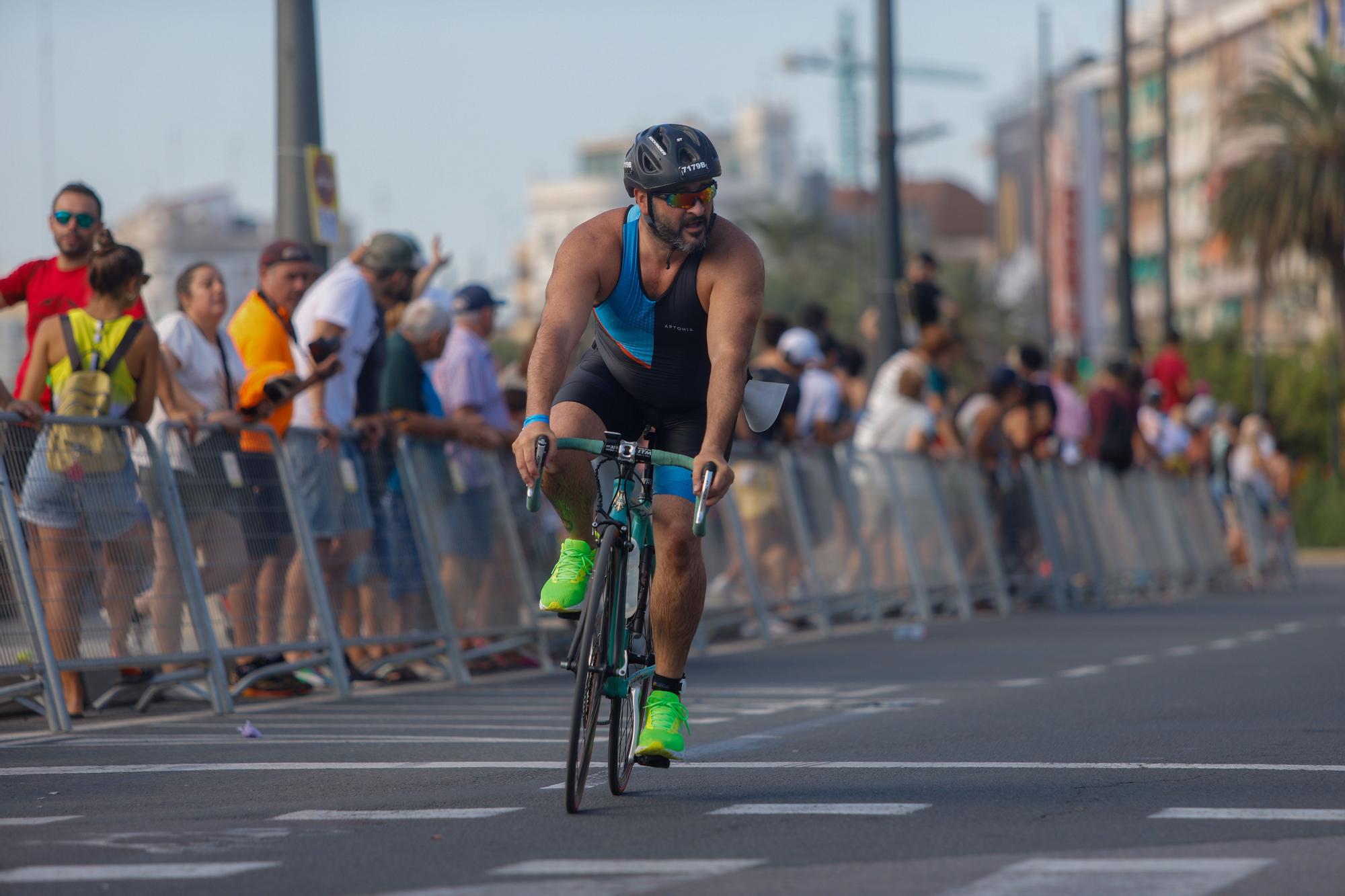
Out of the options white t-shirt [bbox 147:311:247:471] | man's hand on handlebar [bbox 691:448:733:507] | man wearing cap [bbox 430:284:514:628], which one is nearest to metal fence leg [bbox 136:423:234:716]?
white t-shirt [bbox 147:311:247:471]

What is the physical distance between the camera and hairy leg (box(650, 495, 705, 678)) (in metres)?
7.09

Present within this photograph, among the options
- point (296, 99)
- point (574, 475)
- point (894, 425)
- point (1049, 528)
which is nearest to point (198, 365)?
point (296, 99)

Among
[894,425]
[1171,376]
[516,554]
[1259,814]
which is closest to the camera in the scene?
[1259,814]

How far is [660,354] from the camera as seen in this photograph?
23.8ft

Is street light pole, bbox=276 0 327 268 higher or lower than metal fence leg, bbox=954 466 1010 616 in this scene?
higher

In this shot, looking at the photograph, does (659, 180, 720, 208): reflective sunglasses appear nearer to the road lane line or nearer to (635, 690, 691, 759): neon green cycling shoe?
(635, 690, 691, 759): neon green cycling shoe

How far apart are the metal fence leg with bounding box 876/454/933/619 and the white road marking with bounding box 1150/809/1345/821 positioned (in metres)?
12.4

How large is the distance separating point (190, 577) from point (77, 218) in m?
1.78

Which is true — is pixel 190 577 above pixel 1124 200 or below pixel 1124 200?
below

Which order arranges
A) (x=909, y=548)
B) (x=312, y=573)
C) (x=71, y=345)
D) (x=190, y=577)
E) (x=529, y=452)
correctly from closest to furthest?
(x=529, y=452), (x=71, y=345), (x=190, y=577), (x=312, y=573), (x=909, y=548)

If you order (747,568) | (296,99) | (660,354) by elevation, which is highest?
(296,99)

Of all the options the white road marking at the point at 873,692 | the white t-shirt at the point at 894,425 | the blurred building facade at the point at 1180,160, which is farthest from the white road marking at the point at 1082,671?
the blurred building facade at the point at 1180,160

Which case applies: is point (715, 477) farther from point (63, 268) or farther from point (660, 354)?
point (63, 268)

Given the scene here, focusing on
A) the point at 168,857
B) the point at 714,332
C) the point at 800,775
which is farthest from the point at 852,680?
the point at 168,857
